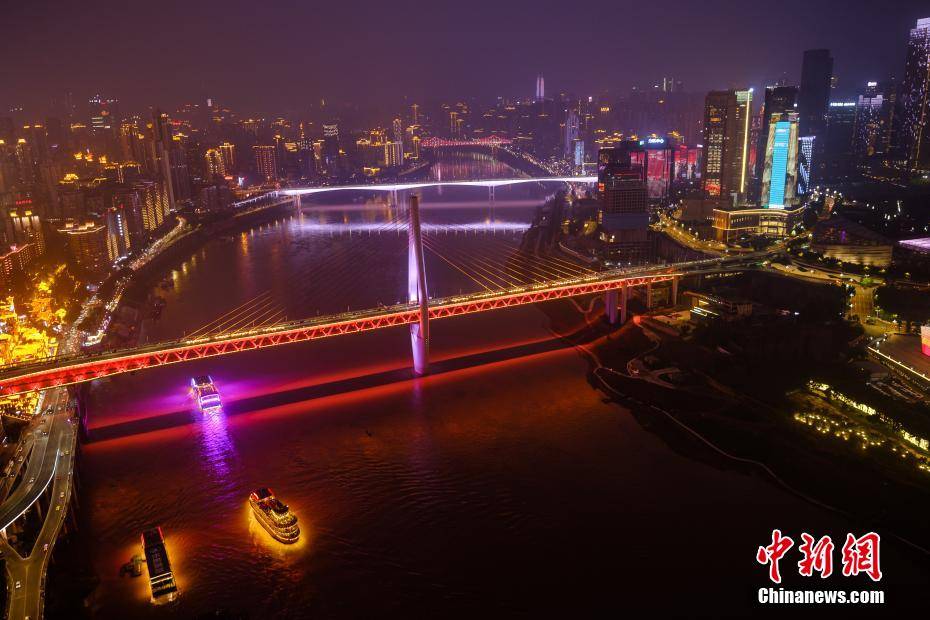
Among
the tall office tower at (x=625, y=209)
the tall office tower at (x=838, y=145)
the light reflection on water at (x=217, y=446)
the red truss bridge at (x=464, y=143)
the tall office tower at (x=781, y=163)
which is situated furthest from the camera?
the red truss bridge at (x=464, y=143)

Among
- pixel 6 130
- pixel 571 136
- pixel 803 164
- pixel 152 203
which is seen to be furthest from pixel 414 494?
pixel 571 136

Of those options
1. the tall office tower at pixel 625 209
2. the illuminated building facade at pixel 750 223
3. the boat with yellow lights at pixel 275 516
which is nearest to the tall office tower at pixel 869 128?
the illuminated building facade at pixel 750 223

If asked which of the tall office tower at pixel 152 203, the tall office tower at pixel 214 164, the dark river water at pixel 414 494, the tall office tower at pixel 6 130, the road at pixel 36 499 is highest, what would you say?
the tall office tower at pixel 6 130

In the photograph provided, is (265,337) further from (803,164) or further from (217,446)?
(803,164)

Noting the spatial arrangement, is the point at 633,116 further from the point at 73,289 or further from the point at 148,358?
the point at 148,358

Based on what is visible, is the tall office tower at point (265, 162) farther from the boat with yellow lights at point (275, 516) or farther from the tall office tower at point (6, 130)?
the boat with yellow lights at point (275, 516)

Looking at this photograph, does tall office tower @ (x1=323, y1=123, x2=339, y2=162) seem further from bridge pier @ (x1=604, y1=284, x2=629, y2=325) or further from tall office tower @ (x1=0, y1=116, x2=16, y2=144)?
bridge pier @ (x1=604, y1=284, x2=629, y2=325)

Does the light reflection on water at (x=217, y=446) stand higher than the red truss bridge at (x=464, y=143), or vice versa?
the red truss bridge at (x=464, y=143)

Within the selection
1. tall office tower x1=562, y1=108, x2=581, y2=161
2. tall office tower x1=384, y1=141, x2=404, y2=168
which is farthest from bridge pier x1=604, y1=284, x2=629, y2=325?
tall office tower x1=384, y1=141, x2=404, y2=168
